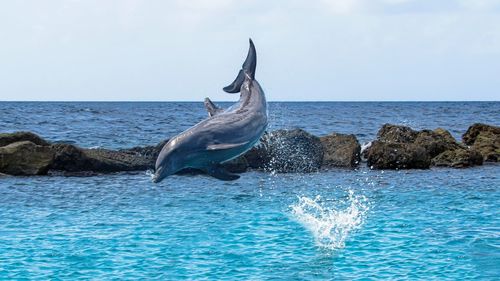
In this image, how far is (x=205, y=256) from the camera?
43.8 feet

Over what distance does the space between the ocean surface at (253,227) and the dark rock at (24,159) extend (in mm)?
562

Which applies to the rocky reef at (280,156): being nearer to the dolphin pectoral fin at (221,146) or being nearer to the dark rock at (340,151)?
the dark rock at (340,151)

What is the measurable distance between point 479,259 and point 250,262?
13.3ft

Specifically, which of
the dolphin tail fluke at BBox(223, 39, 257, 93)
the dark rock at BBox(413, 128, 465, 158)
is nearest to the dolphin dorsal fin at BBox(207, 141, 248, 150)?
the dolphin tail fluke at BBox(223, 39, 257, 93)

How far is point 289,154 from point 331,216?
7.90 metres

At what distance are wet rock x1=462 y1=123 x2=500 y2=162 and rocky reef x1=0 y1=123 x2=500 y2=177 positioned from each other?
5 cm

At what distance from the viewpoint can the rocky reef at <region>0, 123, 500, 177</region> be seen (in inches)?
909

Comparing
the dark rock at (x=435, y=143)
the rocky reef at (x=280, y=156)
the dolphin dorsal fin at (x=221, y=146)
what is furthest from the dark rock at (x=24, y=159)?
the dolphin dorsal fin at (x=221, y=146)

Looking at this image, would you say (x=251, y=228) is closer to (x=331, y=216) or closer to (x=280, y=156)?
(x=331, y=216)

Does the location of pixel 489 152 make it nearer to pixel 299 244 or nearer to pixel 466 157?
pixel 466 157

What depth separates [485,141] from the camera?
29.3 meters

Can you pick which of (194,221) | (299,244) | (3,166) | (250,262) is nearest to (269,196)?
(194,221)

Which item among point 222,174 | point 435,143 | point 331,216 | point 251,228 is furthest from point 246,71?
point 435,143

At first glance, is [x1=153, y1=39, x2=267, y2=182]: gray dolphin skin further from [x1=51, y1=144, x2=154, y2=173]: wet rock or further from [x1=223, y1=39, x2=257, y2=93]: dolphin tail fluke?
[x1=51, y1=144, x2=154, y2=173]: wet rock
